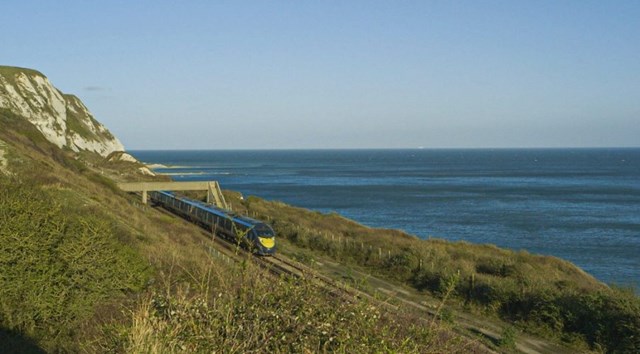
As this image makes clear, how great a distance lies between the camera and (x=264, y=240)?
32.9 metres

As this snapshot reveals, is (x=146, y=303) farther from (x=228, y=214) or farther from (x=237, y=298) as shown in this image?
(x=228, y=214)

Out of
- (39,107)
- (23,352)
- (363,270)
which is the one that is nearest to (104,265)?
(23,352)

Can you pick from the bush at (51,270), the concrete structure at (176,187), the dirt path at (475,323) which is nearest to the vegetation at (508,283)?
the dirt path at (475,323)

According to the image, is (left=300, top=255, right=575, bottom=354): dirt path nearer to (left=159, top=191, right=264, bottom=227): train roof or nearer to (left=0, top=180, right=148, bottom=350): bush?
(left=0, top=180, right=148, bottom=350): bush

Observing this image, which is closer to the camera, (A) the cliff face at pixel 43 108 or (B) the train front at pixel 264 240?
(B) the train front at pixel 264 240

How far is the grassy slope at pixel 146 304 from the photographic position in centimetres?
614

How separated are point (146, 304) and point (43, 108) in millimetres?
99218

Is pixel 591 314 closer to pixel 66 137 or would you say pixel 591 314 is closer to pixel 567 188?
pixel 66 137

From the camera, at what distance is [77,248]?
44.7 feet

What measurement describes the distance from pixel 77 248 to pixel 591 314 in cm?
1895

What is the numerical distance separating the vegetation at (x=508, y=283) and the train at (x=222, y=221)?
17.5 feet

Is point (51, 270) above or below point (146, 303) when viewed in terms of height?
below

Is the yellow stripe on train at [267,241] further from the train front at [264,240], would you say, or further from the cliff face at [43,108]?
the cliff face at [43,108]

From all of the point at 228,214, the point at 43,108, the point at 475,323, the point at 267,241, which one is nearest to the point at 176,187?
the point at 228,214
